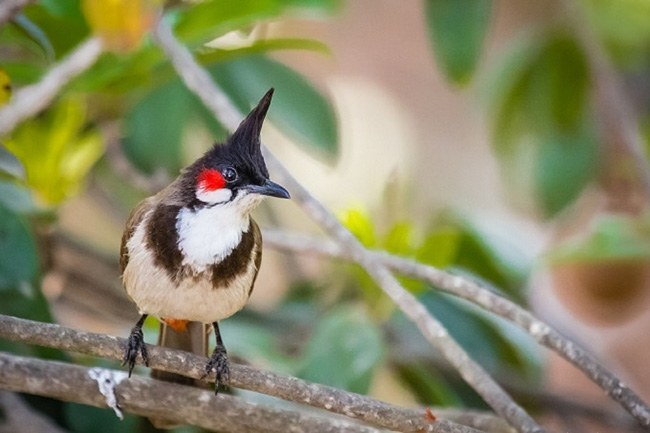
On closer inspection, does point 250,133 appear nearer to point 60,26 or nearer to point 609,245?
point 60,26

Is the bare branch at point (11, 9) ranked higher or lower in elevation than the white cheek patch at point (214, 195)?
higher

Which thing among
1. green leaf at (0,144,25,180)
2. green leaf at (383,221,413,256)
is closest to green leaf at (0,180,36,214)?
green leaf at (0,144,25,180)

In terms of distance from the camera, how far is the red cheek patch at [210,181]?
1354 millimetres

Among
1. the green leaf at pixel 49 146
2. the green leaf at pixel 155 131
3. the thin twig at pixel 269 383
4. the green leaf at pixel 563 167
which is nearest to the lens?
the thin twig at pixel 269 383

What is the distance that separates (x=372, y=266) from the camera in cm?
154

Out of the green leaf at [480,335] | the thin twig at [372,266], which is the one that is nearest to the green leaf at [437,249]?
the green leaf at [480,335]

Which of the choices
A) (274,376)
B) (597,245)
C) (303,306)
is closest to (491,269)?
(597,245)

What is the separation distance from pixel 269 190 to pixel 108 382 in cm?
37

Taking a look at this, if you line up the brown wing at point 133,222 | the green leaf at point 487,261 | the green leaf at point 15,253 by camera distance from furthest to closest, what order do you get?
the green leaf at point 487,261 → the green leaf at point 15,253 → the brown wing at point 133,222

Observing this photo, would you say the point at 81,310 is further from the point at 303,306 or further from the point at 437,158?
the point at 437,158

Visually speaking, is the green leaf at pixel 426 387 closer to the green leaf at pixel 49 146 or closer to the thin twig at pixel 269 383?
the thin twig at pixel 269 383

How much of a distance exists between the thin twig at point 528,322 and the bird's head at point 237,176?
1.00ft

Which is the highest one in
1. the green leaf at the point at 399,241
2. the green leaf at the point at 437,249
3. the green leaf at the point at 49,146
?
the green leaf at the point at 49,146

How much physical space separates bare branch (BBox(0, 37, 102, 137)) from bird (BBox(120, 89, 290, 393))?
0.37 meters
